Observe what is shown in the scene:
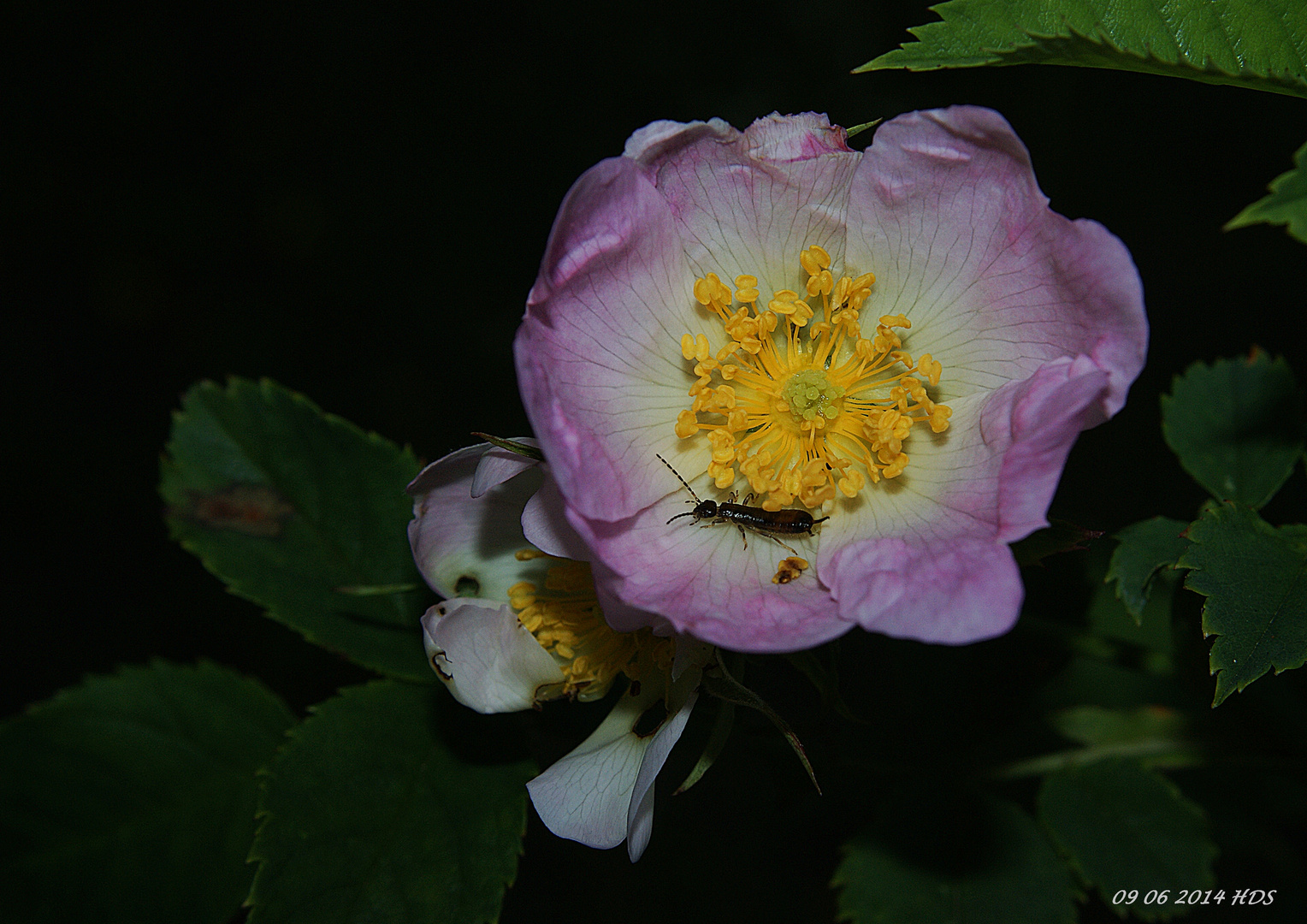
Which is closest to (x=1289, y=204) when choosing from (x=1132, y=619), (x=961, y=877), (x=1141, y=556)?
(x=1141, y=556)

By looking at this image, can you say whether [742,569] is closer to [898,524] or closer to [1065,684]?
[898,524]

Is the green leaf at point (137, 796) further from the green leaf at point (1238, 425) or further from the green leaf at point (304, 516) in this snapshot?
the green leaf at point (1238, 425)

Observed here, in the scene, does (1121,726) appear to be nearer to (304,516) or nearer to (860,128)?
(860,128)

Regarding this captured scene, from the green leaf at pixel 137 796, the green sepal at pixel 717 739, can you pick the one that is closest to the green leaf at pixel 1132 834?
the green sepal at pixel 717 739

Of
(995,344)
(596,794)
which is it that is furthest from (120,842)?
(995,344)

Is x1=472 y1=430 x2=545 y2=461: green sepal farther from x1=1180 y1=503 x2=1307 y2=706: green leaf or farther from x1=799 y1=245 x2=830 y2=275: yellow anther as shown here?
x1=1180 y1=503 x2=1307 y2=706: green leaf

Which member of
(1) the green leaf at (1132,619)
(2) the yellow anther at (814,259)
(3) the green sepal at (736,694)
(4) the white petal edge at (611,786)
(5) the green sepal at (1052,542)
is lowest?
(1) the green leaf at (1132,619)
